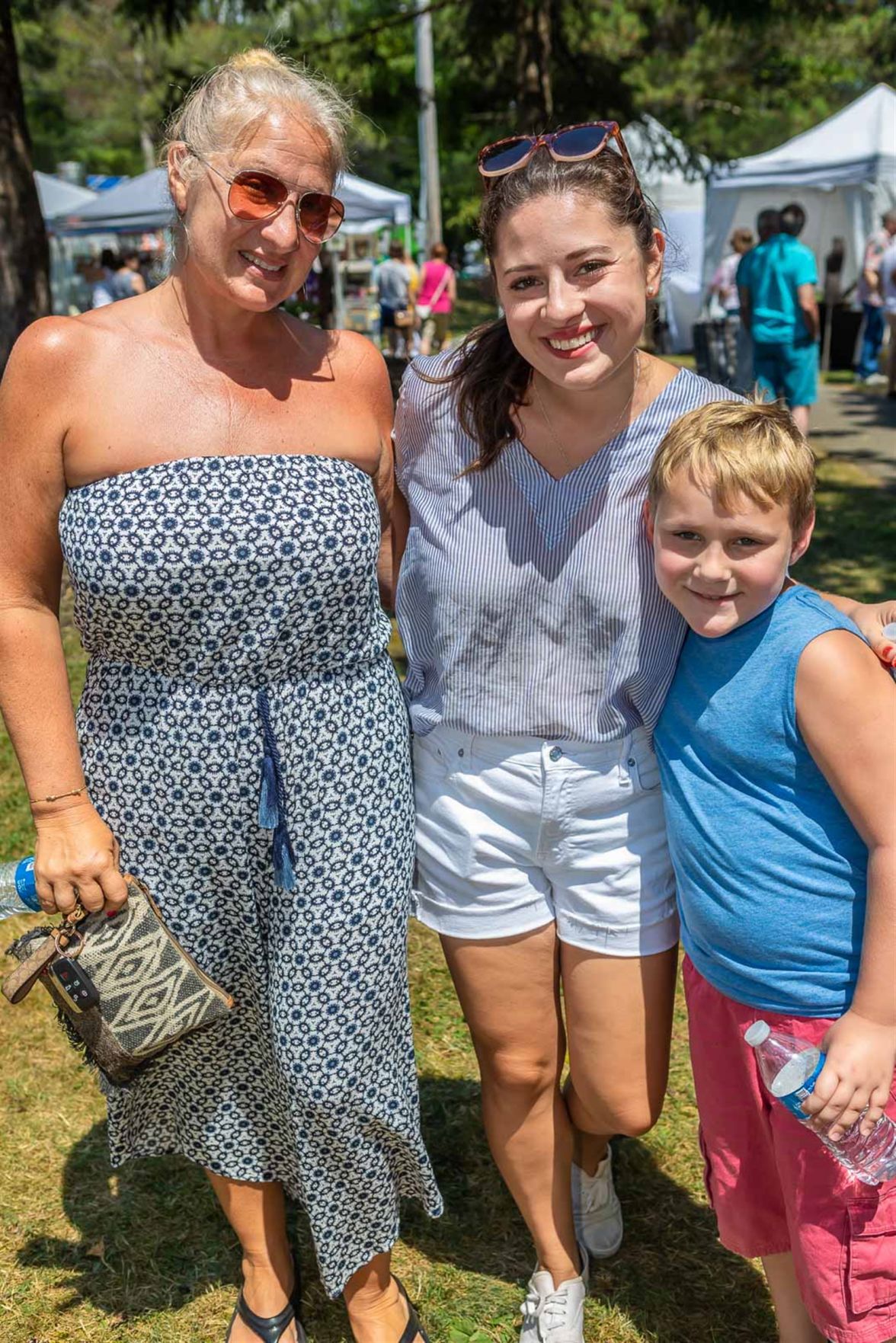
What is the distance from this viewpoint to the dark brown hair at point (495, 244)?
182 cm

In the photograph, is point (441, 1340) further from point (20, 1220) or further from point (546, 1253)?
point (20, 1220)

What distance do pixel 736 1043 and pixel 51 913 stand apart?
3.60ft

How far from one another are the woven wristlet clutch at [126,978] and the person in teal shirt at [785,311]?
809cm

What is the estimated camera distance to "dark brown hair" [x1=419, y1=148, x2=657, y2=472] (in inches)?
71.6

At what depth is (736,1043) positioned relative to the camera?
1924 mm

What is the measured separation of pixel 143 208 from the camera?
1817cm

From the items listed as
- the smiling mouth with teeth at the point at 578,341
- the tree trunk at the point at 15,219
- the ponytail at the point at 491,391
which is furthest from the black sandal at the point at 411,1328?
the tree trunk at the point at 15,219

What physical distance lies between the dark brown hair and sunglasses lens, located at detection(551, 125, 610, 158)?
1cm

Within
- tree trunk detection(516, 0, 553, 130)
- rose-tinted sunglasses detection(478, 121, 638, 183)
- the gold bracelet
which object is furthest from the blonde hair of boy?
tree trunk detection(516, 0, 553, 130)

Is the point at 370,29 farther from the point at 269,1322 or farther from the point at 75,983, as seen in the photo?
the point at 269,1322

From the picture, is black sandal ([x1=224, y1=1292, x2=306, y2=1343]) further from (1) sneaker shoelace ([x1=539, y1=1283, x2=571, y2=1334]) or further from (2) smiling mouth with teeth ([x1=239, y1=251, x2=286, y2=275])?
(2) smiling mouth with teeth ([x1=239, y1=251, x2=286, y2=275])

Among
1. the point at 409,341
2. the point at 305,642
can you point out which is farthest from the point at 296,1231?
the point at 409,341

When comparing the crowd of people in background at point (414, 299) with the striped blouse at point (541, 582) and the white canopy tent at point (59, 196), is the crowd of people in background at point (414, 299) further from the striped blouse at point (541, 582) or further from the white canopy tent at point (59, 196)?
the striped blouse at point (541, 582)

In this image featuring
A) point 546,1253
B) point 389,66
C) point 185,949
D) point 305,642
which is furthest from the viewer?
point 389,66
